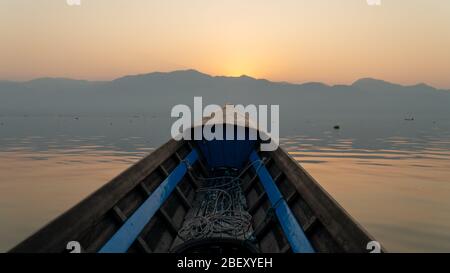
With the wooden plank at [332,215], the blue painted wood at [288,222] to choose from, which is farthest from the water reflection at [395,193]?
the wooden plank at [332,215]

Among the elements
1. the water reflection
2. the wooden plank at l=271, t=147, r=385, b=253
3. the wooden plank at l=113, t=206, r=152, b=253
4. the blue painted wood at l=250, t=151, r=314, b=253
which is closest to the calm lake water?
the water reflection

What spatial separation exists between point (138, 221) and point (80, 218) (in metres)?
1.27

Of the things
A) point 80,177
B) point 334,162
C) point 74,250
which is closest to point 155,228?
point 74,250

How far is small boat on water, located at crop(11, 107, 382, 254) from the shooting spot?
3.65 meters

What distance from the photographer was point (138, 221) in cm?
491

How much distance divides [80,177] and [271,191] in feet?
57.3

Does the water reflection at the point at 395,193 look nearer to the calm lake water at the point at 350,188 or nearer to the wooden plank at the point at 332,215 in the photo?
the calm lake water at the point at 350,188

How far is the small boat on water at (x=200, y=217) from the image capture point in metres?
3.65

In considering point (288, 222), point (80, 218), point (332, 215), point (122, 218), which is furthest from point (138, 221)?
point (332, 215)

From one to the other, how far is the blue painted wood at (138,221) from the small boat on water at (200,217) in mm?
15

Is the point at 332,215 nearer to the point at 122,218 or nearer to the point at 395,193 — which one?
the point at 122,218

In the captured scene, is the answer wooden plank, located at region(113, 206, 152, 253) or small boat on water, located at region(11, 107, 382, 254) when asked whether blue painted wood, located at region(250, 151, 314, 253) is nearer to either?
small boat on water, located at region(11, 107, 382, 254)

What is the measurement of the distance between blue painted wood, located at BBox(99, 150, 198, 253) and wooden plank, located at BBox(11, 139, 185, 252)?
324mm
